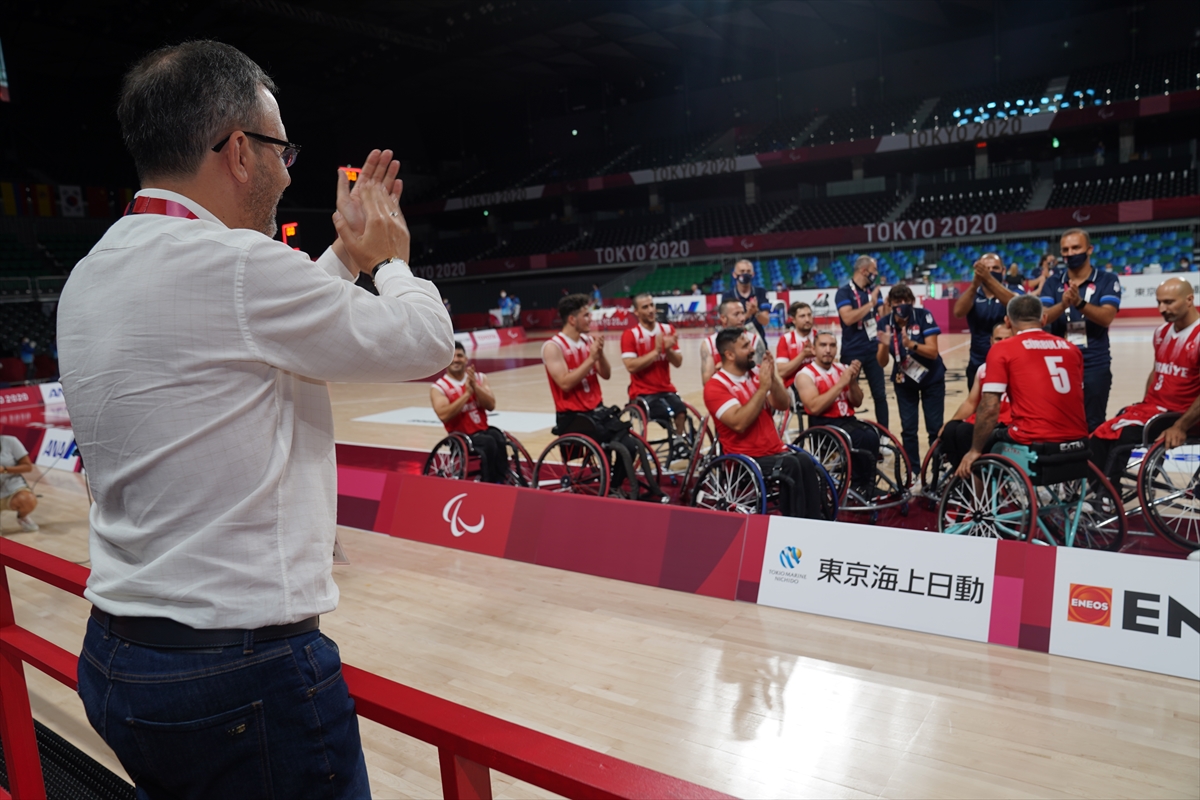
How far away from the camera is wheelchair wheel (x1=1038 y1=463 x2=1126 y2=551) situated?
4715 millimetres

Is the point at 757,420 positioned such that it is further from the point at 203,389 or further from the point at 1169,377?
the point at 203,389

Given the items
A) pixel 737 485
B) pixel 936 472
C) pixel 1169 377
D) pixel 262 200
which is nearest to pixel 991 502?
pixel 936 472

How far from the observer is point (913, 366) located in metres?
6.64

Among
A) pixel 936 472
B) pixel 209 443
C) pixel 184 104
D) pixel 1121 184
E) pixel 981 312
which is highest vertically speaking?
pixel 1121 184

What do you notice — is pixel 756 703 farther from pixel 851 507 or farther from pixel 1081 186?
pixel 1081 186

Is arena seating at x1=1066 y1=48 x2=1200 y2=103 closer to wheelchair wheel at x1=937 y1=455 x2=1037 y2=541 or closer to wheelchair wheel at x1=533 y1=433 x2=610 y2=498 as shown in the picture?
wheelchair wheel at x1=937 y1=455 x2=1037 y2=541

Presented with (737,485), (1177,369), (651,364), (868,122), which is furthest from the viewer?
(868,122)

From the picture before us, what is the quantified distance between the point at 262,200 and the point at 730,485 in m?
4.35

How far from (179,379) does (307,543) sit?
284 mm

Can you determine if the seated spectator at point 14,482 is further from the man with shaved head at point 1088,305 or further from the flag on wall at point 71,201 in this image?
the flag on wall at point 71,201

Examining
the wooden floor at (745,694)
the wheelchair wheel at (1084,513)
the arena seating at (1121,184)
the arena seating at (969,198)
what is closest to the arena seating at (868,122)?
the arena seating at (969,198)

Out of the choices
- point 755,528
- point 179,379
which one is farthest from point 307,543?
point 755,528

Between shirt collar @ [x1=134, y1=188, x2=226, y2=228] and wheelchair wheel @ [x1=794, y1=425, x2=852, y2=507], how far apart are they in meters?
5.07

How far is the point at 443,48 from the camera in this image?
26.0 metres
